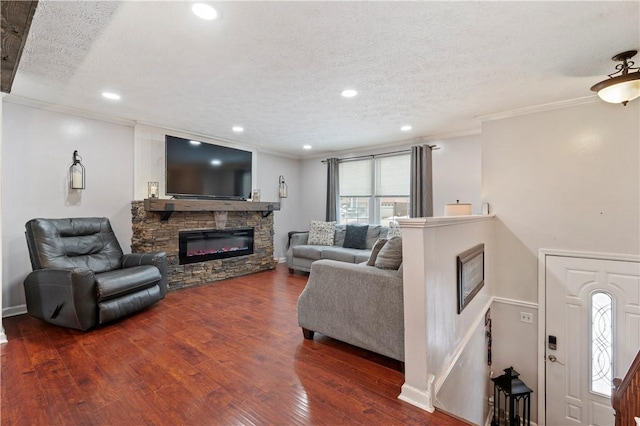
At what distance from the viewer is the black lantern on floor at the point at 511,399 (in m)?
3.03

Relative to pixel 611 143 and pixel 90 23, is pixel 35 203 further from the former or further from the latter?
pixel 611 143

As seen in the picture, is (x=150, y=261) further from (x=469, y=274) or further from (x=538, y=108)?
(x=538, y=108)

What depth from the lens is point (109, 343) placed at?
250 cm

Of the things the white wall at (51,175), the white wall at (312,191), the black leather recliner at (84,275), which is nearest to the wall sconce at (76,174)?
the white wall at (51,175)

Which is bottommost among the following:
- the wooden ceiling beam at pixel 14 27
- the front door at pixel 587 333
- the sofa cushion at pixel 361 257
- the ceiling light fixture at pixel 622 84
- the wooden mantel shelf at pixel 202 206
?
the front door at pixel 587 333

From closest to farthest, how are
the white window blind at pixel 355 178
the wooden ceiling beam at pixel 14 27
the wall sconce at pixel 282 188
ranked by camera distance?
the wooden ceiling beam at pixel 14 27 → the white window blind at pixel 355 178 → the wall sconce at pixel 282 188

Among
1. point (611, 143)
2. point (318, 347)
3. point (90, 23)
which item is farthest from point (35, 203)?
point (611, 143)

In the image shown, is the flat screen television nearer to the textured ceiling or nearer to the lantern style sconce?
the lantern style sconce

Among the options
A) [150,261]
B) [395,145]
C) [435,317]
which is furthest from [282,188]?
[435,317]

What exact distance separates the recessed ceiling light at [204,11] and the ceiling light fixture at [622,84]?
3014 mm

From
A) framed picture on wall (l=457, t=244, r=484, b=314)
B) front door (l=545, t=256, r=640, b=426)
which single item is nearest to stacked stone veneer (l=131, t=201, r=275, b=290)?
framed picture on wall (l=457, t=244, r=484, b=314)

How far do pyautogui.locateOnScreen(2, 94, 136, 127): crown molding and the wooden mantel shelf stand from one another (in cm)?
115

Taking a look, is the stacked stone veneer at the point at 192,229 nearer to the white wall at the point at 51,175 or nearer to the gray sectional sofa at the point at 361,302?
the white wall at the point at 51,175

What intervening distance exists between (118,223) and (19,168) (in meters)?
1.17
